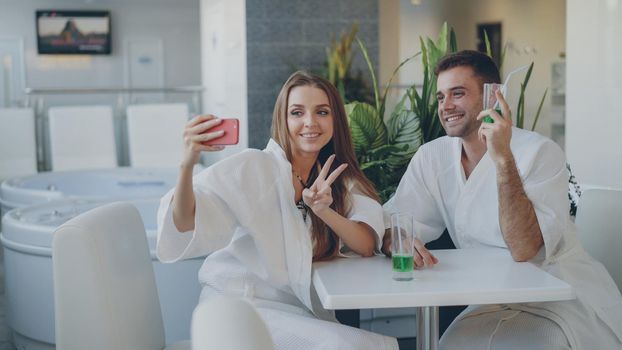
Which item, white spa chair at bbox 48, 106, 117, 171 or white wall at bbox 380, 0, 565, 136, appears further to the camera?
white spa chair at bbox 48, 106, 117, 171

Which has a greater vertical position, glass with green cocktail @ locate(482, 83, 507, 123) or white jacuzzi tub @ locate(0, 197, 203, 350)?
glass with green cocktail @ locate(482, 83, 507, 123)

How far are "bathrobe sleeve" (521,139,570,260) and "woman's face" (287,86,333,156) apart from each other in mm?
566

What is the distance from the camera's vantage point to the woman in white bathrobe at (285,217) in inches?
82.4

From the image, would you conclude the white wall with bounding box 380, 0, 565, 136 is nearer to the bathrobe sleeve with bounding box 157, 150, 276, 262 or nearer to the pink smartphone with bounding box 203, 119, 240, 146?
the bathrobe sleeve with bounding box 157, 150, 276, 262

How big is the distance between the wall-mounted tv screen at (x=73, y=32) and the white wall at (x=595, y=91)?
312 inches

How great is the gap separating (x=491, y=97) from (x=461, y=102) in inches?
12.3

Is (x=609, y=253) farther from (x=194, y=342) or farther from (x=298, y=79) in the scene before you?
(x=194, y=342)

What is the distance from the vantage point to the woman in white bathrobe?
6.86 feet

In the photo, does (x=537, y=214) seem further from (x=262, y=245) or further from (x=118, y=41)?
(x=118, y=41)

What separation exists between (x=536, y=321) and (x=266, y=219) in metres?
0.74

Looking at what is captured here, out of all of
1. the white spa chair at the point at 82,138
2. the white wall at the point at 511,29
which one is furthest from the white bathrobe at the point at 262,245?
the white spa chair at the point at 82,138

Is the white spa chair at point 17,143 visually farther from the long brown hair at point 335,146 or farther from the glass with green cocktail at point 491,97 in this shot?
the glass with green cocktail at point 491,97

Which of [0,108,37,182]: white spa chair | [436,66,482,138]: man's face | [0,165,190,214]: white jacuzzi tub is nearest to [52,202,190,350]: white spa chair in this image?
[436,66,482,138]: man's face

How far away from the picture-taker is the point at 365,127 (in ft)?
10.6
